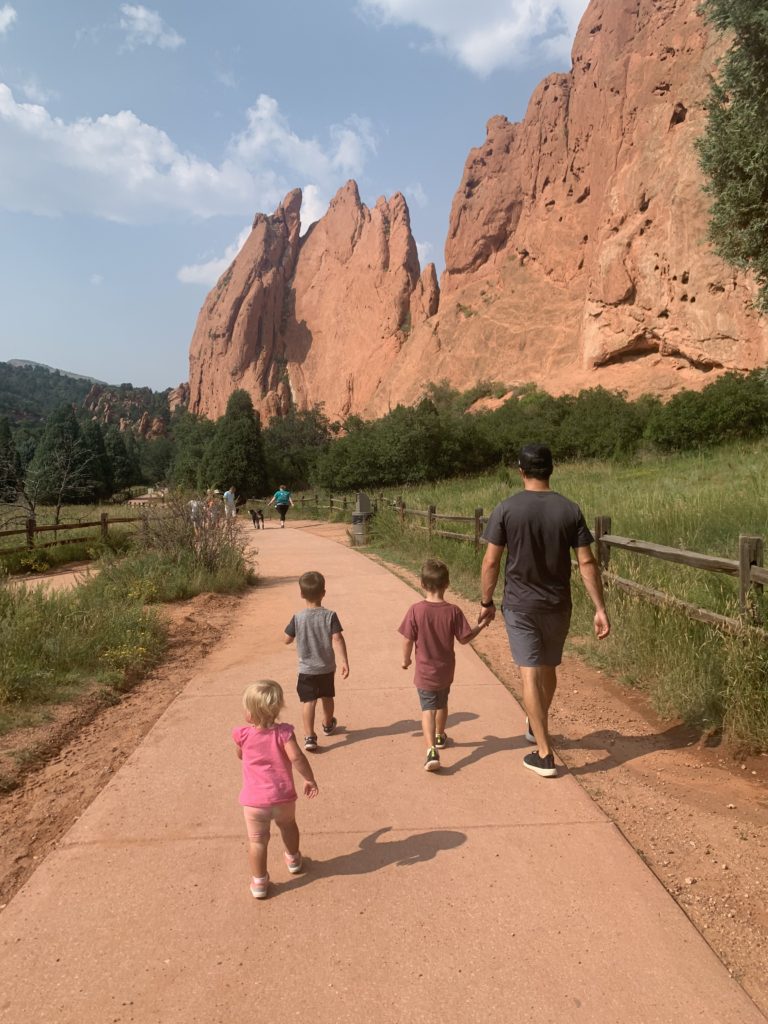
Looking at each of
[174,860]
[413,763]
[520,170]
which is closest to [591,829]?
[413,763]

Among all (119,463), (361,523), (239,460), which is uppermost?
(119,463)

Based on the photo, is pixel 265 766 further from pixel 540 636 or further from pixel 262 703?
pixel 540 636

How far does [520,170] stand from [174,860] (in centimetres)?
8596

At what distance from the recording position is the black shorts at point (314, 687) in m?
4.39

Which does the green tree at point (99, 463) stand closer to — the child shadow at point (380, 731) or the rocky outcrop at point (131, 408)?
the rocky outcrop at point (131, 408)

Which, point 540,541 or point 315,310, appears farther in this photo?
point 315,310

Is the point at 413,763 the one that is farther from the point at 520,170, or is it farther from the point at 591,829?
the point at 520,170

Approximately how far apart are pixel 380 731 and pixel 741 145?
844 cm

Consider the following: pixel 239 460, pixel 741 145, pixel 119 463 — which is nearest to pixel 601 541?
pixel 741 145

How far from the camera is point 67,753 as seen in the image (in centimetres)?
443

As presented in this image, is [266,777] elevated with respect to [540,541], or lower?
lower

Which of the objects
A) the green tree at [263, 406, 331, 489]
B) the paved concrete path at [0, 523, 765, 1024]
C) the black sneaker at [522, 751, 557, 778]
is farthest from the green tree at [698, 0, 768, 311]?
the green tree at [263, 406, 331, 489]

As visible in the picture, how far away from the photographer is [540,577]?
12.7 ft

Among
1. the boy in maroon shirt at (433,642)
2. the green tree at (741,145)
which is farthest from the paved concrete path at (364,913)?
the green tree at (741,145)
